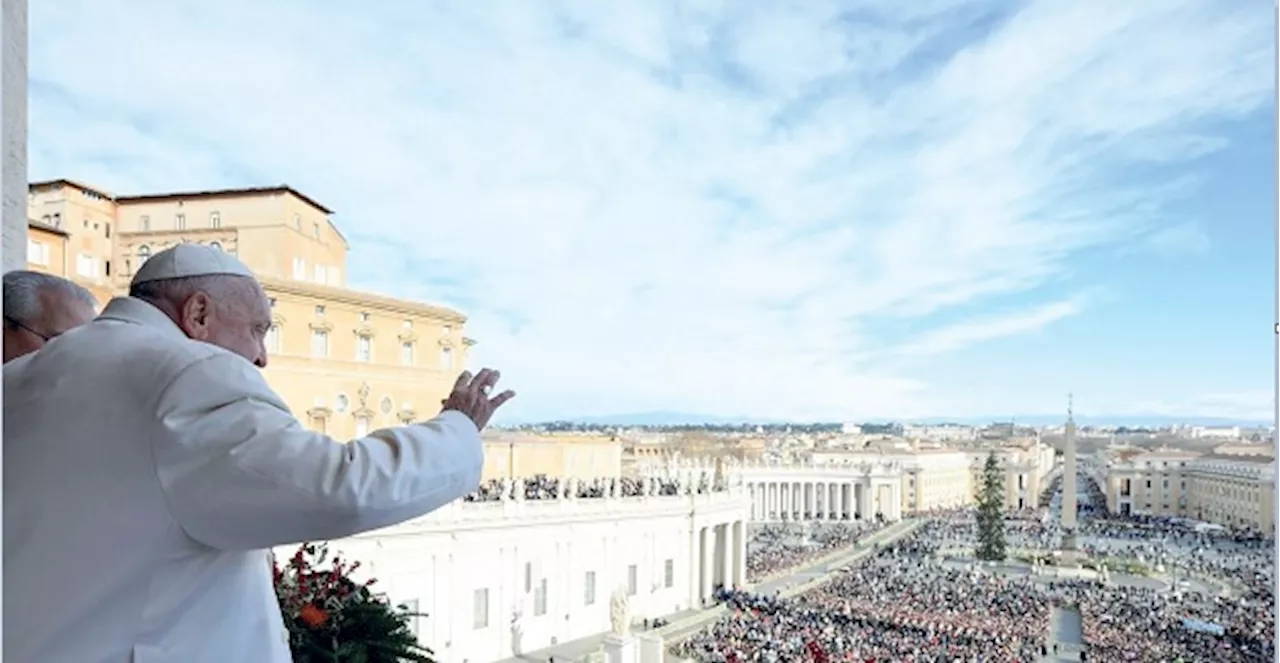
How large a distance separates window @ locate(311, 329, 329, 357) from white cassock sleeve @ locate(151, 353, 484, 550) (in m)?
11.6

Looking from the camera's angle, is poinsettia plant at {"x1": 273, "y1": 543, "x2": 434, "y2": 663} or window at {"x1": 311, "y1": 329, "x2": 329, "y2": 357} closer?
poinsettia plant at {"x1": 273, "y1": 543, "x2": 434, "y2": 663}

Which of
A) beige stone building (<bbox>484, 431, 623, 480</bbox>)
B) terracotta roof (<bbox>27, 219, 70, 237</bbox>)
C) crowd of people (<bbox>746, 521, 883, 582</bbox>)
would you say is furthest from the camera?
crowd of people (<bbox>746, 521, 883, 582</bbox>)

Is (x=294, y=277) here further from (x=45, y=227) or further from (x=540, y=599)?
(x=540, y=599)

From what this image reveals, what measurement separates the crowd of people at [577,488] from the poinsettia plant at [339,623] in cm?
1020

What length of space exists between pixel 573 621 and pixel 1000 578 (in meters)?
11.9

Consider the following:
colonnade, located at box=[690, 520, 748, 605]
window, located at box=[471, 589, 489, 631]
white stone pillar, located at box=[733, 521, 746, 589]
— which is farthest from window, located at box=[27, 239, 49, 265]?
white stone pillar, located at box=[733, 521, 746, 589]

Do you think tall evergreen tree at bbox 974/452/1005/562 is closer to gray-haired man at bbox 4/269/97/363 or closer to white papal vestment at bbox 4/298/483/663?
gray-haired man at bbox 4/269/97/363

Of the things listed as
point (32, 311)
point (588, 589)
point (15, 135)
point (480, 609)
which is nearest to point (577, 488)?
point (588, 589)

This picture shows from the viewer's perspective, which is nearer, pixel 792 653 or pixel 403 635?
pixel 403 635

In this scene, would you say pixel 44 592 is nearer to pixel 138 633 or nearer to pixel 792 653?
pixel 138 633

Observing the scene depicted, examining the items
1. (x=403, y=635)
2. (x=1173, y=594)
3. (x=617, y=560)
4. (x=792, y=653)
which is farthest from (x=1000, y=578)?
(x=403, y=635)

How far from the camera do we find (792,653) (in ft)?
34.6

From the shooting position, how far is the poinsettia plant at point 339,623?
192 centimetres

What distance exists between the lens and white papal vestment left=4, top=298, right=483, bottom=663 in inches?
29.5
